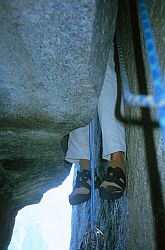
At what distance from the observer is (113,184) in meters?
2.43

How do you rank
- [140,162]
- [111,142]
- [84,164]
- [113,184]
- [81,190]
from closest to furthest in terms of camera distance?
[140,162] < [113,184] < [111,142] < [81,190] < [84,164]

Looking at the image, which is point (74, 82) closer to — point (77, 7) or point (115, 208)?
point (77, 7)

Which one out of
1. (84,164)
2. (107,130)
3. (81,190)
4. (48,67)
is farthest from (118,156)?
(48,67)

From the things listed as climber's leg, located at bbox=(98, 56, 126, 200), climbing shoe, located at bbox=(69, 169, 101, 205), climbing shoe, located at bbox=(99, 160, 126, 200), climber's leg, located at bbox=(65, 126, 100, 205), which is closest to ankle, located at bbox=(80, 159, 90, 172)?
climber's leg, located at bbox=(65, 126, 100, 205)

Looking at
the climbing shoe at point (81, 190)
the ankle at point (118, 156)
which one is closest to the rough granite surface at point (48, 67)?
the ankle at point (118, 156)

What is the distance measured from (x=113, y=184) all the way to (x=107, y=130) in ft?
1.70

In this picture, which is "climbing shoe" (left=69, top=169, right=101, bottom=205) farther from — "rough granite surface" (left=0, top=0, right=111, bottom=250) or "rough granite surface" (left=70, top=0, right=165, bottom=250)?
"rough granite surface" (left=0, top=0, right=111, bottom=250)

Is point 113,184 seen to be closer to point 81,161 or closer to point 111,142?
point 111,142

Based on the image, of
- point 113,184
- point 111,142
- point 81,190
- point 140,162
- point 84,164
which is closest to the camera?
point 140,162

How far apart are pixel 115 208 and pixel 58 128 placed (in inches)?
49.1

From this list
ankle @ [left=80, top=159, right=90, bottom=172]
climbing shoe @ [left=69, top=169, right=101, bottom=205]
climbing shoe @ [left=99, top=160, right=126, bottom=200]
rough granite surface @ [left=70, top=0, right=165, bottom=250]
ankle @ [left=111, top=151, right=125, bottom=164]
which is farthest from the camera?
ankle @ [left=80, top=159, right=90, bottom=172]

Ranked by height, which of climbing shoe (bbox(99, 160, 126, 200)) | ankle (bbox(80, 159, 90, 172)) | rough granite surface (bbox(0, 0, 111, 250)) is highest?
rough granite surface (bbox(0, 0, 111, 250))

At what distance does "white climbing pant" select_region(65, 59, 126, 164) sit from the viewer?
2613 mm

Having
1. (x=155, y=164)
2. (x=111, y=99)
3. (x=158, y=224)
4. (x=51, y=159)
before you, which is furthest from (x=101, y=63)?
(x=51, y=159)
